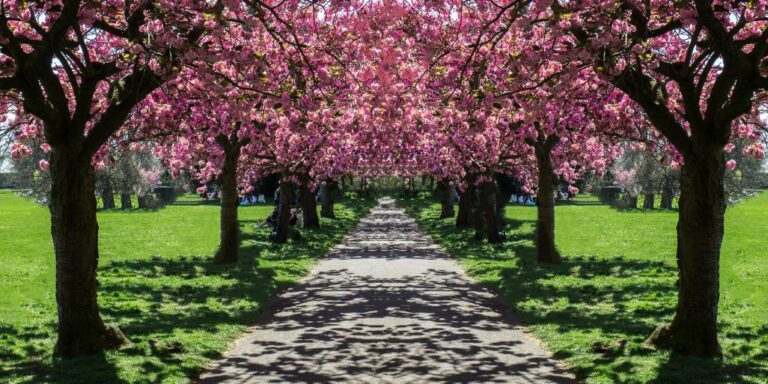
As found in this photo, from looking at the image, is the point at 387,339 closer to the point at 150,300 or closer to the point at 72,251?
the point at 72,251

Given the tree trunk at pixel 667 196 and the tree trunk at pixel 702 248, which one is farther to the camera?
the tree trunk at pixel 667 196

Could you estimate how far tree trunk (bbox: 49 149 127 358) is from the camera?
9.60m

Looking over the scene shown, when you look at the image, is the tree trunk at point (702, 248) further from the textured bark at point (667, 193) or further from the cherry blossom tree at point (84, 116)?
the textured bark at point (667, 193)

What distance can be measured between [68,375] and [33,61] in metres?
3.81

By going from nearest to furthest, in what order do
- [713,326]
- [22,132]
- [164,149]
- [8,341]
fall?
[713,326]
[8,341]
[22,132]
[164,149]

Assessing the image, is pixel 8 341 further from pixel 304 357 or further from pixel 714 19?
pixel 714 19

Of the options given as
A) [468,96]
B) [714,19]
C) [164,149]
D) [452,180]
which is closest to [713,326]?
[714,19]

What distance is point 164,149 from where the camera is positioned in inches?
933

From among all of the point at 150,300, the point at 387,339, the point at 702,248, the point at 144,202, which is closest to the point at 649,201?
the point at 144,202

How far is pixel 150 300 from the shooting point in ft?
49.9

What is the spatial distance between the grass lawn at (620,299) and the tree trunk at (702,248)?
0.36 meters

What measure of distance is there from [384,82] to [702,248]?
29.3ft

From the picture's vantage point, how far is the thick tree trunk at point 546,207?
20875mm

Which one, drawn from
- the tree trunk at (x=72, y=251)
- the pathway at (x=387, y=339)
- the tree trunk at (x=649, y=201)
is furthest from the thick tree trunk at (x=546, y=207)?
the tree trunk at (x=649, y=201)
